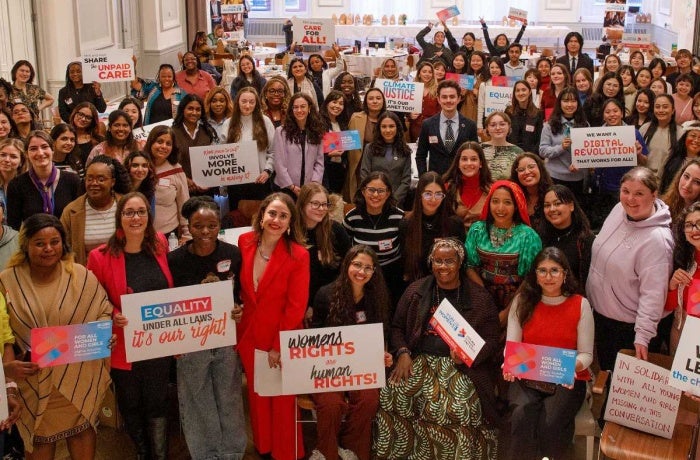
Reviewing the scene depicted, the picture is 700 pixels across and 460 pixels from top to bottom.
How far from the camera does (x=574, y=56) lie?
10758 mm

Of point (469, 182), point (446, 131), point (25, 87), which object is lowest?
point (469, 182)

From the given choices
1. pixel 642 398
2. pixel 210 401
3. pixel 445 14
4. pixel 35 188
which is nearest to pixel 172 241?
pixel 35 188

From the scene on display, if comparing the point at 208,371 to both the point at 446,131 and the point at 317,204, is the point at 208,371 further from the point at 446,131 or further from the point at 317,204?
the point at 446,131

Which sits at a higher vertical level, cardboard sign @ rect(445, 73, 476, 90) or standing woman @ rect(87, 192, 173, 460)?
cardboard sign @ rect(445, 73, 476, 90)

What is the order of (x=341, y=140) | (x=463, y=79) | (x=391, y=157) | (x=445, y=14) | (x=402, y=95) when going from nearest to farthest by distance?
(x=391, y=157)
(x=341, y=140)
(x=402, y=95)
(x=463, y=79)
(x=445, y=14)

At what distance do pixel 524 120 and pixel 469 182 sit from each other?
6.97 ft

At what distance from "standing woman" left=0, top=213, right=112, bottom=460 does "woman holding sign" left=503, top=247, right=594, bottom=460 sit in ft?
6.69

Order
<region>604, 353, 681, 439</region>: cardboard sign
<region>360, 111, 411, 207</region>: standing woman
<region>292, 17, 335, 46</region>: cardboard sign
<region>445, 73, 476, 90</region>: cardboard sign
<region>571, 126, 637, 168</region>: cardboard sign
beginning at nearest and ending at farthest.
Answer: <region>604, 353, 681, 439</region>: cardboard sign, <region>360, 111, 411, 207</region>: standing woman, <region>571, 126, 637, 168</region>: cardboard sign, <region>445, 73, 476, 90</region>: cardboard sign, <region>292, 17, 335, 46</region>: cardboard sign

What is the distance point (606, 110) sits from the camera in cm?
683

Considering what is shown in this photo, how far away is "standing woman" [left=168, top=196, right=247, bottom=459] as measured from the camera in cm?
418

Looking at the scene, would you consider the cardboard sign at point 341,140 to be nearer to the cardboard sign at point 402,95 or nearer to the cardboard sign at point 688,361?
the cardboard sign at point 402,95

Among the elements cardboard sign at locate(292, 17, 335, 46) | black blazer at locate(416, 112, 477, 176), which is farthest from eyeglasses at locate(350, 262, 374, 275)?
cardboard sign at locate(292, 17, 335, 46)

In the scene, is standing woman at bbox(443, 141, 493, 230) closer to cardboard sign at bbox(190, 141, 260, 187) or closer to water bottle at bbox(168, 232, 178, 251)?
cardboard sign at bbox(190, 141, 260, 187)

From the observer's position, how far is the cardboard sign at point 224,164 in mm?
6055
